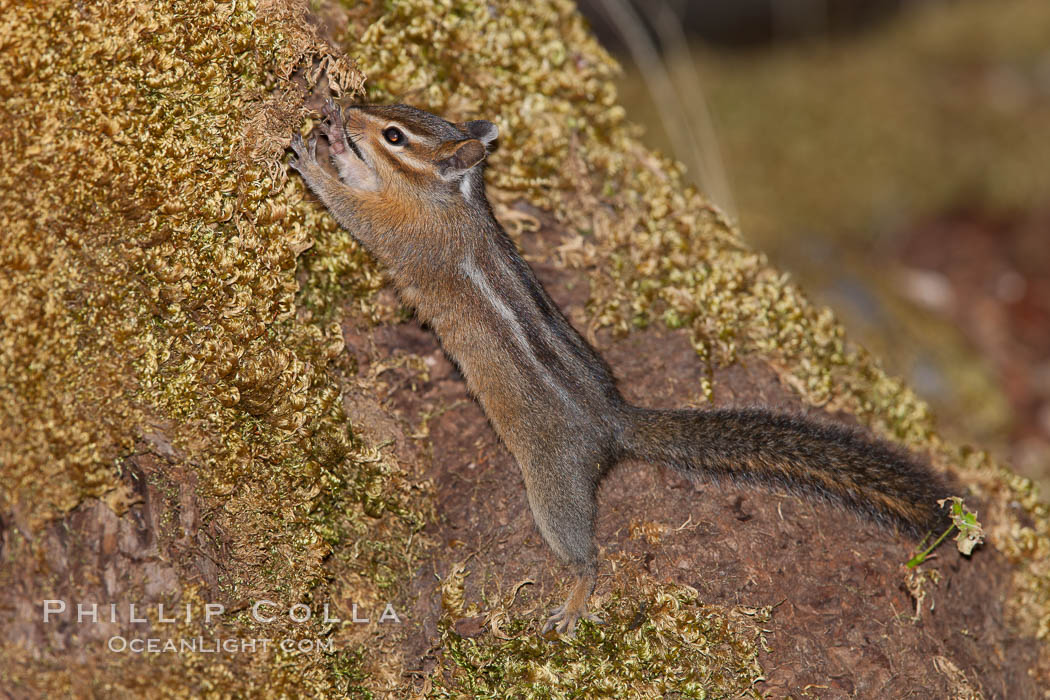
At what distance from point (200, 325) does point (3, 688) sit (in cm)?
141

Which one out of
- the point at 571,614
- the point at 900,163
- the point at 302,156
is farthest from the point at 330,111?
the point at 900,163

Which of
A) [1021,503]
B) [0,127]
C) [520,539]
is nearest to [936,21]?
[1021,503]

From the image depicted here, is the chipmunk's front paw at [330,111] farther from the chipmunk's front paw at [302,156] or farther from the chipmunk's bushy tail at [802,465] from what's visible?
the chipmunk's bushy tail at [802,465]

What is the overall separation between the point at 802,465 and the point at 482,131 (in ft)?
6.93

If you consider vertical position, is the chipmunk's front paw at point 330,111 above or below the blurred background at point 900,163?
above

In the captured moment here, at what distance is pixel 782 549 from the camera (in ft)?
11.6

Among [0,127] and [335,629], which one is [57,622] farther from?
[0,127]

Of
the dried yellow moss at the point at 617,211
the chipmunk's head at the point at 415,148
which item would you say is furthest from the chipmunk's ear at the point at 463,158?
the dried yellow moss at the point at 617,211

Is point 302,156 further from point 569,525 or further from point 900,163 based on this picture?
point 900,163

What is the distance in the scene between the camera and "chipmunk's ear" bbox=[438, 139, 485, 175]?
386 cm

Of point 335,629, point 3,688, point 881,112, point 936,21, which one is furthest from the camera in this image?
point 936,21

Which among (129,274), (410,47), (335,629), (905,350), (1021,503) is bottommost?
(905,350)

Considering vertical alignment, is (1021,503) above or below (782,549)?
below

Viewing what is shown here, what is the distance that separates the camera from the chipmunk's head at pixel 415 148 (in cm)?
391
